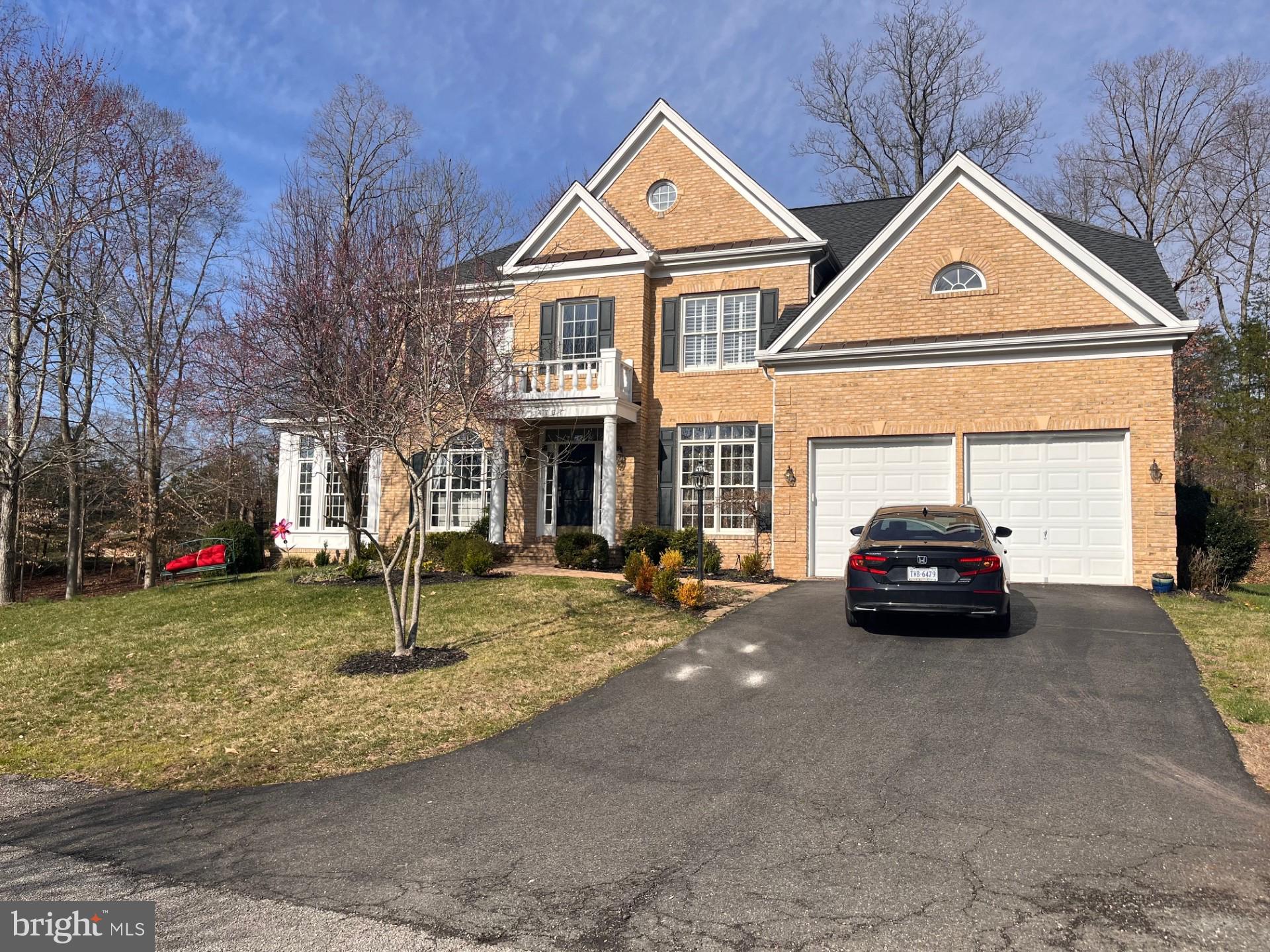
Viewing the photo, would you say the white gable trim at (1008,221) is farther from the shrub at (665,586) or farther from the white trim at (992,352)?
the shrub at (665,586)

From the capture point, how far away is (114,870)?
4352 millimetres

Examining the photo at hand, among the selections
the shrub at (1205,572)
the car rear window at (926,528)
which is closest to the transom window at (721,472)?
the car rear window at (926,528)

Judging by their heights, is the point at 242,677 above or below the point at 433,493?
below

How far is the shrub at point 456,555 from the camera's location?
1583 centimetres

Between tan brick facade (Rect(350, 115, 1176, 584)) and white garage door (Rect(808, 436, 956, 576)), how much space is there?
0.25 m

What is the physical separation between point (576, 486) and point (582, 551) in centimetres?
254

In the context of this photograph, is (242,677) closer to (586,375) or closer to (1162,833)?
(1162,833)

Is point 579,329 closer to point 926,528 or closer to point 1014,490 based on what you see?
point 1014,490

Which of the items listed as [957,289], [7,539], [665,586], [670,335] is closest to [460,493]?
[670,335]

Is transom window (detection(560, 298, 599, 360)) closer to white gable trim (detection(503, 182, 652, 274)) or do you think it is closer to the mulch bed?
white gable trim (detection(503, 182, 652, 274))

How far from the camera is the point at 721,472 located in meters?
17.7

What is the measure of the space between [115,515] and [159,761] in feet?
93.4

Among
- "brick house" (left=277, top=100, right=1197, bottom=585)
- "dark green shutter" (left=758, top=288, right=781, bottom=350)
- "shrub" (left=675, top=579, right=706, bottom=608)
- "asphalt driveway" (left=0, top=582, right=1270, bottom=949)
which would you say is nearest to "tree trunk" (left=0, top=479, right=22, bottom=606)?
"brick house" (left=277, top=100, right=1197, bottom=585)

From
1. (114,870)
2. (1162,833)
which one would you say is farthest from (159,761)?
(1162,833)
